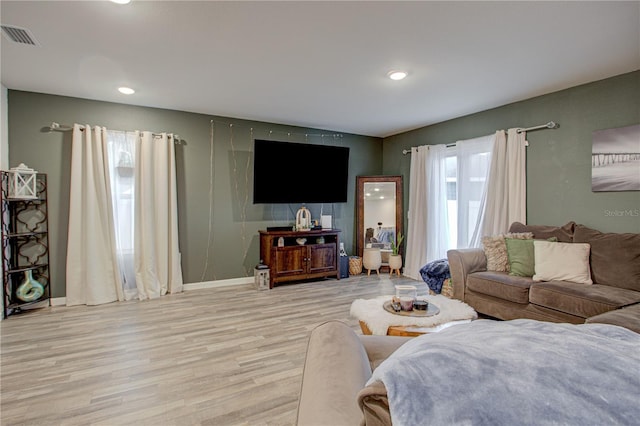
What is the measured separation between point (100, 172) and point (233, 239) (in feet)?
6.29

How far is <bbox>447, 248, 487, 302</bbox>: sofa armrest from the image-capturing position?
363cm

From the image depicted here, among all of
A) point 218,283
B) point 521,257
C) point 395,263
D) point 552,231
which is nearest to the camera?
point 521,257

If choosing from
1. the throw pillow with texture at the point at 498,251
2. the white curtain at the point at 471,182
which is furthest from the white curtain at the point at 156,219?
the white curtain at the point at 471,182

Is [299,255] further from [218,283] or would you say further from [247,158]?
[247,158]

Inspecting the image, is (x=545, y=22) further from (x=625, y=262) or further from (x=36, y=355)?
(x=36, y=355)

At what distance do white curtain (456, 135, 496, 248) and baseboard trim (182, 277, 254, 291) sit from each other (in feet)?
10.7

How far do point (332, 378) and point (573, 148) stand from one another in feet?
12.9

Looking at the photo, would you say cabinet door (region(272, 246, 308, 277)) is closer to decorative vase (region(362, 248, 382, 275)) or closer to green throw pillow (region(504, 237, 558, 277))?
decorative vase (region(362, 248, 382, 275))

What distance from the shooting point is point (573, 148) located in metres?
3.56

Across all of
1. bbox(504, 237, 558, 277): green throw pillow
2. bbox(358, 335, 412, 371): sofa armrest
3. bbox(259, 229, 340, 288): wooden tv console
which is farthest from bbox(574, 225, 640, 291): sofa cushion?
bbox(259, 229, 340, 288): wooden tv console

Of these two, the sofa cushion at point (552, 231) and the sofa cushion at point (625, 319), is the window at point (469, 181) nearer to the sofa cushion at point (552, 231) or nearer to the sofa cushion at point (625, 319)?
the sofa cushion at point (552, 231)

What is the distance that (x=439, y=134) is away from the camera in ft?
17.2

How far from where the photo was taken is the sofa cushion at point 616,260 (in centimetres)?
279

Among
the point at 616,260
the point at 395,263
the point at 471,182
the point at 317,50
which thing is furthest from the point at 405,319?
the point at 395,263
